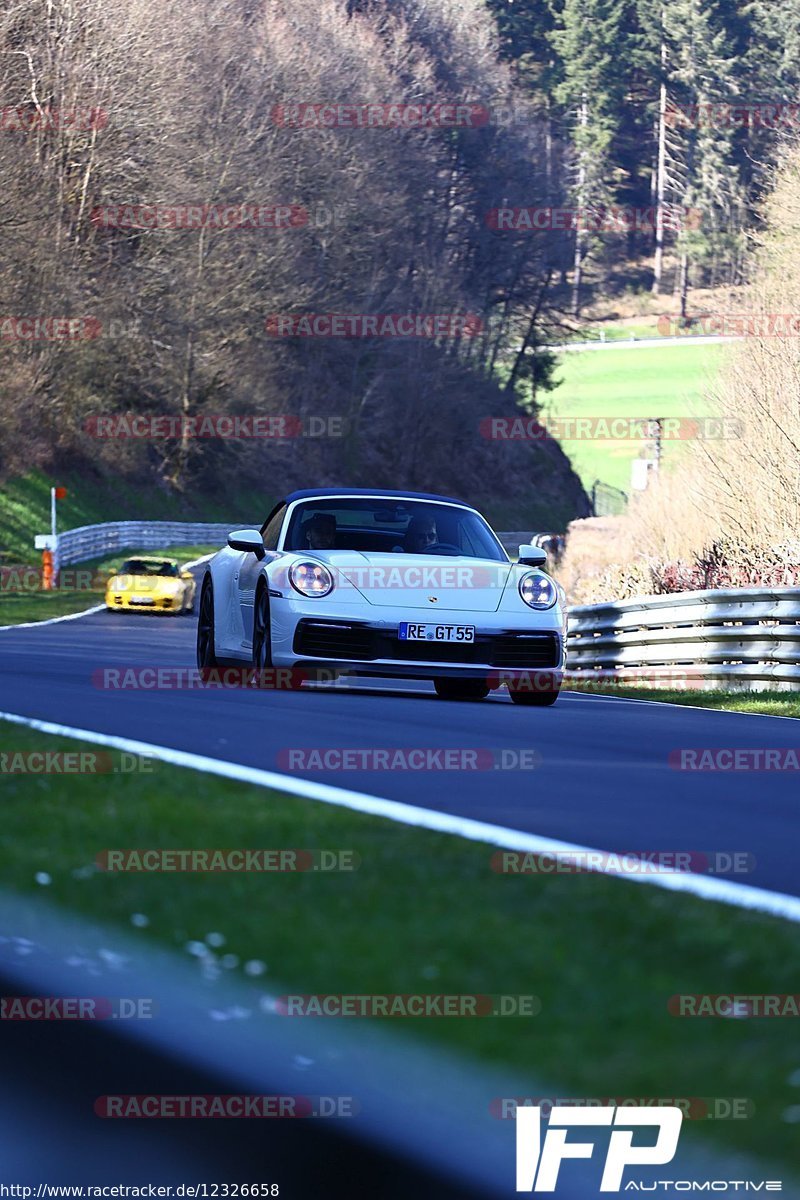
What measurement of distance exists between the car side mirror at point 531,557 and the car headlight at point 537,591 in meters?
0.17

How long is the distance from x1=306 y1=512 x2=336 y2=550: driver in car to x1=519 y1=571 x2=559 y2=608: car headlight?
1438mm

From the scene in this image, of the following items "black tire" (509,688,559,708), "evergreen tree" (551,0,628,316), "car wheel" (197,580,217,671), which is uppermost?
"evergreen tree" (551,0,628,316)

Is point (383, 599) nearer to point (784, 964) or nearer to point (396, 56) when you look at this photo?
point (784, 964)

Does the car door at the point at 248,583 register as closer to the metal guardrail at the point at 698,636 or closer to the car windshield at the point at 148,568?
the metal guardrail at the point at 698,636

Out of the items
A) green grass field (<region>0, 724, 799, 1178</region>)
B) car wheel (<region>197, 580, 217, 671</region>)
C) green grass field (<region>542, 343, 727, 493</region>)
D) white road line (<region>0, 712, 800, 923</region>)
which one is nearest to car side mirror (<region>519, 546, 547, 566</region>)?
car wheel (<region>197, 580, 217, 671</region>)

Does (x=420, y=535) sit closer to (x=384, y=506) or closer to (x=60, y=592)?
(x=384, y=506)

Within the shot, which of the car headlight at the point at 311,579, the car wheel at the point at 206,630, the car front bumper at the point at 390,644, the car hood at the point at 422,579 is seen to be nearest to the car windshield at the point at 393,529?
the car hood at the point at 422,579

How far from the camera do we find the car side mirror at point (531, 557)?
1455 cm

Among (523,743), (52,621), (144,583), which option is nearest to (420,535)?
(523,743)

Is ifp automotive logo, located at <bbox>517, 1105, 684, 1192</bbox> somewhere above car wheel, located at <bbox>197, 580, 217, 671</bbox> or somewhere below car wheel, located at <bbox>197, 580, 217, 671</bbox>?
above

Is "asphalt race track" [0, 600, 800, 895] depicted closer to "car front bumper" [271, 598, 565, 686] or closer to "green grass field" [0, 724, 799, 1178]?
"car front bumper" [271, 598, 565, 686]

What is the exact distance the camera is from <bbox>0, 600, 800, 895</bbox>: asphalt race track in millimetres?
6801

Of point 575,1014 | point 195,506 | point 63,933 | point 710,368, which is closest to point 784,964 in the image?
point 575,1014

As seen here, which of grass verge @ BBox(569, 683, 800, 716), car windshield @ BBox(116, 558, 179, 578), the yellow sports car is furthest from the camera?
car windshield @ BBox(116, 558, 179, 578)
